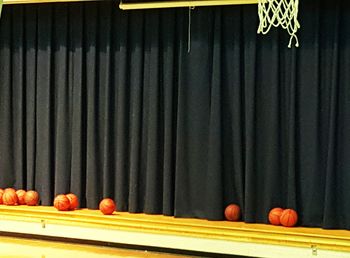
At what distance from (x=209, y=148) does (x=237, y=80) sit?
0.76 meters

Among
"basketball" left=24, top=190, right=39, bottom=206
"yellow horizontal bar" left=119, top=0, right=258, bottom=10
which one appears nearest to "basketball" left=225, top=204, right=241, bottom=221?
"yellow horizontal bar" left=119, top=0, right=258, bottom=10

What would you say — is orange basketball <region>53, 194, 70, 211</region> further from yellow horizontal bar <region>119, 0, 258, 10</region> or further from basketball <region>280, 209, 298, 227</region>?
basketball <region>280, 209, 298, 227</region>

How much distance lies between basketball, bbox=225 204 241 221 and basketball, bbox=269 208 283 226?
0.34 metres

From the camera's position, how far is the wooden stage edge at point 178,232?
14.9 feet

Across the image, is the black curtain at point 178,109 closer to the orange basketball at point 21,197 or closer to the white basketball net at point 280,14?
the orange basketball at point 21,197

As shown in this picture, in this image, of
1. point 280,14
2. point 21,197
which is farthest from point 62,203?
point 280,14

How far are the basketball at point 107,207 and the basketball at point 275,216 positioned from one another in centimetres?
164

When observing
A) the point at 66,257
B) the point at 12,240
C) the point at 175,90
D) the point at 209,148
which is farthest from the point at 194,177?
the point at 12,240

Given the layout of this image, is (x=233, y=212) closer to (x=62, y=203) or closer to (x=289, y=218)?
(x=289, y=218)

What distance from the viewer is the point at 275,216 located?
4.92 m

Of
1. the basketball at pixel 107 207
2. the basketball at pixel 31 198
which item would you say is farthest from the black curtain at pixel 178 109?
the basketball at pixel 107 207

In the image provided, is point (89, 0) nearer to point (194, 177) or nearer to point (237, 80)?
point (237, 80)

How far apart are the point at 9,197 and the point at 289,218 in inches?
120

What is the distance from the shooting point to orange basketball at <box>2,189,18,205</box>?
5633mm
